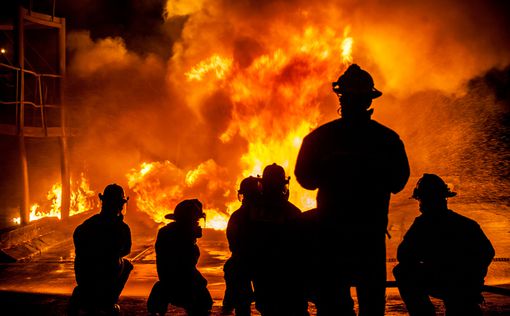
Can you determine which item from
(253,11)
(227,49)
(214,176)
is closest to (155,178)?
(214,176)

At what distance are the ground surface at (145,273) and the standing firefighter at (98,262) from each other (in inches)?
37.5

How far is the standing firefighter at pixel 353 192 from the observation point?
297 cm

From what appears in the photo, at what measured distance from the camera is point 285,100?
13.5 meters

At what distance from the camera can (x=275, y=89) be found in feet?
44.1

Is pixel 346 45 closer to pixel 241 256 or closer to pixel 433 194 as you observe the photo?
pixel 433 194

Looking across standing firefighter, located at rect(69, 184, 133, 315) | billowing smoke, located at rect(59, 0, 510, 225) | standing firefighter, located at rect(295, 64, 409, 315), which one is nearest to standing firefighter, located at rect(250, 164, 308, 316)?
standing firefighter, located at rect(295, 64, 409, 315)

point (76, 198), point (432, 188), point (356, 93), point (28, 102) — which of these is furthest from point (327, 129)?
point (76, 198)

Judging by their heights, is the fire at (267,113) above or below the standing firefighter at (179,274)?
above

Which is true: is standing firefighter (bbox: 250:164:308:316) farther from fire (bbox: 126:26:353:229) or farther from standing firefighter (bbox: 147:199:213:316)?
fire (bbox: 126:26:353:229)

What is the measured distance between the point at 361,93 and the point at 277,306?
66.6 inches

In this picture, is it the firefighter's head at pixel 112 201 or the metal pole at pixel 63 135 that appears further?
the metal pole at pixel 63 135

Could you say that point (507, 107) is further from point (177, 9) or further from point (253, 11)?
Answer: point (177, 9)

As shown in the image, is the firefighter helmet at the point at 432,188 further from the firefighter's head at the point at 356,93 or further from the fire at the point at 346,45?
the fire at the point at 346,45

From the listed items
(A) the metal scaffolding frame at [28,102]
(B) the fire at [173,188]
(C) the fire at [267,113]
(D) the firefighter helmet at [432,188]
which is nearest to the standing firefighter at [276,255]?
(D) the firefighter helmet at [432,188]
